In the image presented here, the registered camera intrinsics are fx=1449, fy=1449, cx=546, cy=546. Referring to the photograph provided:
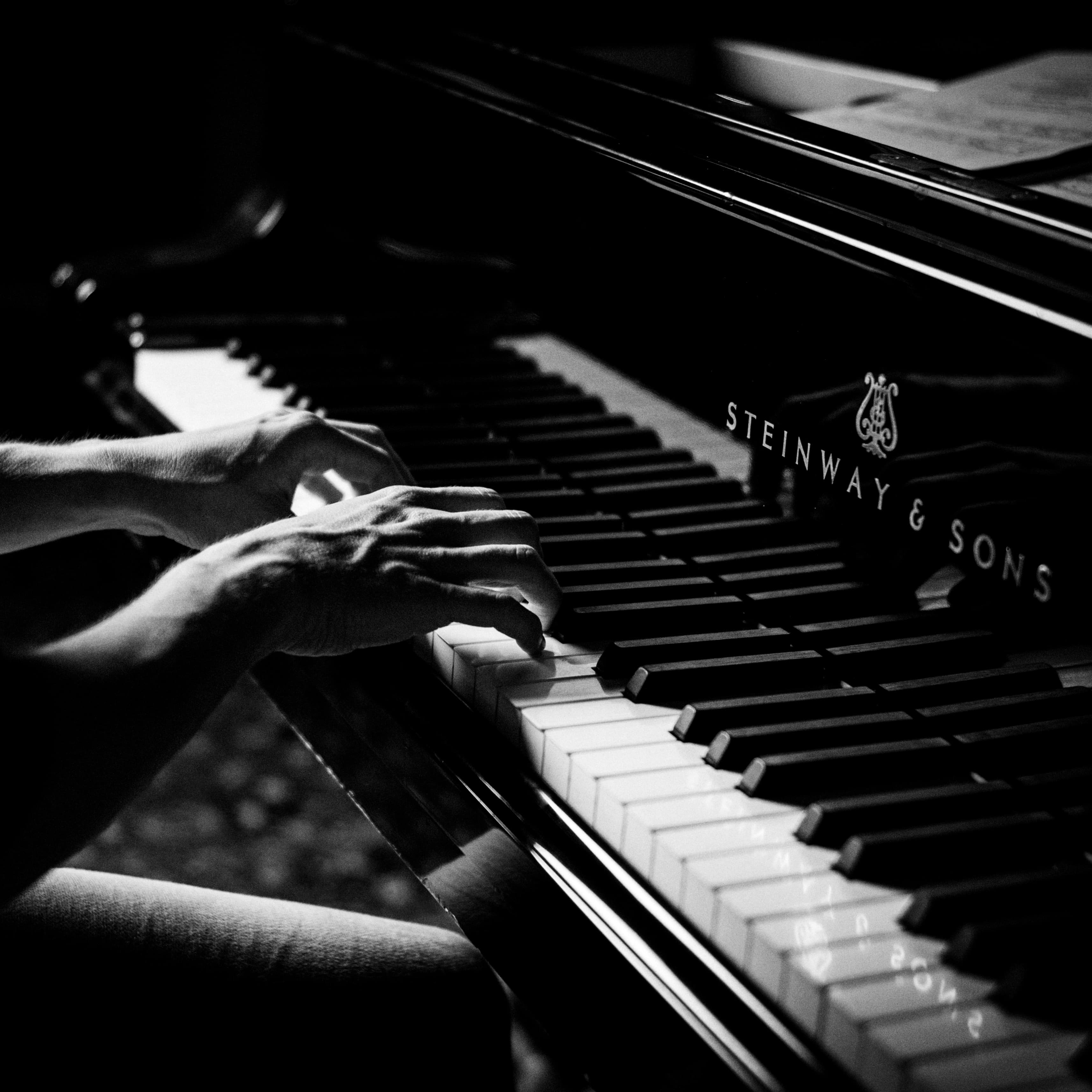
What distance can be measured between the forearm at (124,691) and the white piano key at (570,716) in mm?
213

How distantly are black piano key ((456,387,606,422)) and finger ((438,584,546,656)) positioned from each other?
612 millimetres

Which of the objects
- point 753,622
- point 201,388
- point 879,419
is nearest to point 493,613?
point 753,622

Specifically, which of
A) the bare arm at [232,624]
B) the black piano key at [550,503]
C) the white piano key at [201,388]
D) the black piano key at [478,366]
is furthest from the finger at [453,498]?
the black piano key at [478,366]

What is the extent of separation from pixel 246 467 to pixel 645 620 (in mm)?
453

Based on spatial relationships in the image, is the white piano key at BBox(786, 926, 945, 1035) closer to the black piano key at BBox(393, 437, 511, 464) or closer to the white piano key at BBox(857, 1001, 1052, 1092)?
the white piano key at BBox(857, 1001, 1052, 1092)

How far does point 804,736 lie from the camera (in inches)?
42.4

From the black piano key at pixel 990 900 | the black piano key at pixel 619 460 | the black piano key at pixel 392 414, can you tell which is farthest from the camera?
the black piano key at pixel 392 414

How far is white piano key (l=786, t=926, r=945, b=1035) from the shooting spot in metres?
0.85

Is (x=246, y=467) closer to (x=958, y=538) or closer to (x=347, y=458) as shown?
(x=347, y=458)

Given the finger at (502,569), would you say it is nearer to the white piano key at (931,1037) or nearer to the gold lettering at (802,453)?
the gold lettering at (802,453)

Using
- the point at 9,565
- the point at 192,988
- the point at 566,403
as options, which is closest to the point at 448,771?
the point at 192,988

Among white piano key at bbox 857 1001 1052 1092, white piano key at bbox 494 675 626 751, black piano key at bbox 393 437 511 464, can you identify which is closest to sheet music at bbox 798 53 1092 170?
black piano key at bbox 393 437 511 464

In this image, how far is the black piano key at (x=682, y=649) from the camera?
3.97 ft

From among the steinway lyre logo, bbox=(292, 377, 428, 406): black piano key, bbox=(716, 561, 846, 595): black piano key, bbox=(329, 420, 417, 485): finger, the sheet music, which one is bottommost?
bbox=(292, 377, 428, 406): black piano key
